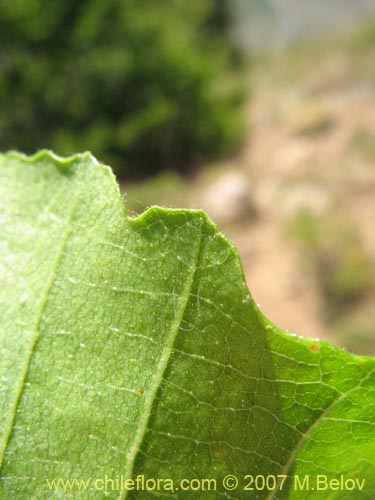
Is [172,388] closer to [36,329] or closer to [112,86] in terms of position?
[36,329]

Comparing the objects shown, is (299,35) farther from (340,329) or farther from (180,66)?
(340,329)

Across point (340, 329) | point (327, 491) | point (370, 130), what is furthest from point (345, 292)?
point (327, 491)

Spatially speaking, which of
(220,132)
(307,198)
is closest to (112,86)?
(220,132)

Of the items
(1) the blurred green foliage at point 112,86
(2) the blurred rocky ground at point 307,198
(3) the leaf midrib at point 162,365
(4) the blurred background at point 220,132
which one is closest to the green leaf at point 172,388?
(3) the leaf midrib at point 162,365

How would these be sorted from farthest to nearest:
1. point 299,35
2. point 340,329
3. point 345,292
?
point 299,35
point 345,292
point 340,329

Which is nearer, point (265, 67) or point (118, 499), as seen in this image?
point (118, 499)

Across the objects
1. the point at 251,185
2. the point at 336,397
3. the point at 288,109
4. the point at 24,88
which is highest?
the point at 288,109

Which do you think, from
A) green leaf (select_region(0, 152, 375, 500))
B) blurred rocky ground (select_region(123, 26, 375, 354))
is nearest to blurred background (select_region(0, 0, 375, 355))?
blurred rocky ground (select_region(123, 26, 375, 354))
